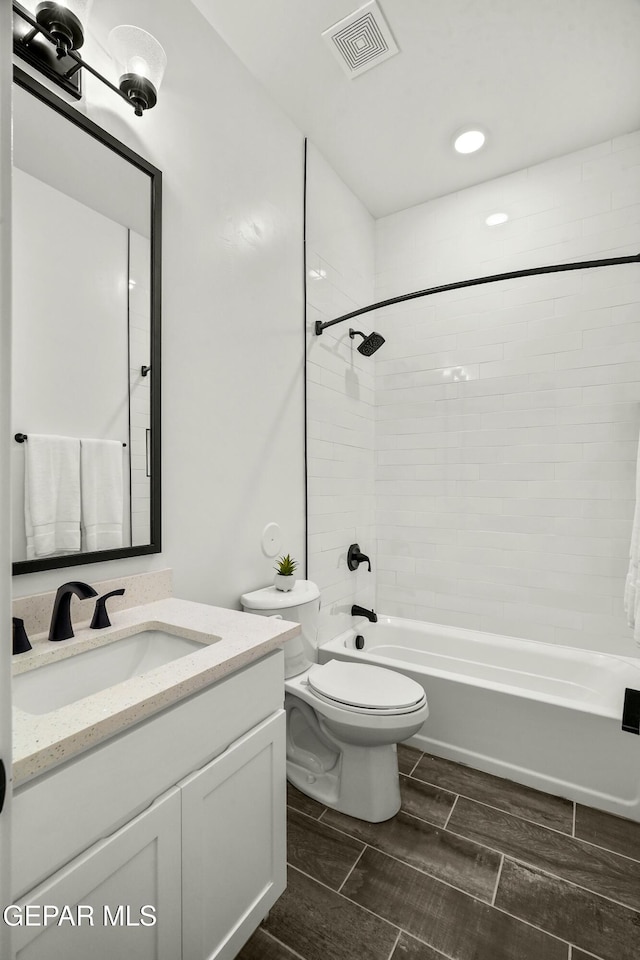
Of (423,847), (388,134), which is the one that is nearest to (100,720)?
(423,847)

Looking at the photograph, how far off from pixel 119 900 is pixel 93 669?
19.1 inches

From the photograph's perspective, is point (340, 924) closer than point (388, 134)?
Yes

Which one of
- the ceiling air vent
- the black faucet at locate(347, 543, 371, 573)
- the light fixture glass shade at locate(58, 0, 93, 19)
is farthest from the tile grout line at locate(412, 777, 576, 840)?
the ceiling air vent

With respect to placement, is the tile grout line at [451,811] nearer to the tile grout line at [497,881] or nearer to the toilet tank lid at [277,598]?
the tile grout line at [497,881]

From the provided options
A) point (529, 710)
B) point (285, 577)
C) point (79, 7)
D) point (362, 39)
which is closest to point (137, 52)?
point (79, 7)

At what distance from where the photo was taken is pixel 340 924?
132cm

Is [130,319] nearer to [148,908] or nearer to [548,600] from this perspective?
[148,908]

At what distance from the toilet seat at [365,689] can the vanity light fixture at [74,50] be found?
199cm

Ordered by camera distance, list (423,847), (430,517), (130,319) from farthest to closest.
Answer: (430,517) < (423,847) < (130,319)

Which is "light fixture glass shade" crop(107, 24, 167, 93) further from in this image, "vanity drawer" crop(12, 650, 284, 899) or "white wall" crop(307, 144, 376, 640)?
"vanity drawer" crop(12, 650, 284, 899)

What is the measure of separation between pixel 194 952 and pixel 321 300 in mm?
2509

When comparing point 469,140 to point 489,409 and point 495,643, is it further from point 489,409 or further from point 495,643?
point 495,643

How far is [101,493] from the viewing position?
1375mm

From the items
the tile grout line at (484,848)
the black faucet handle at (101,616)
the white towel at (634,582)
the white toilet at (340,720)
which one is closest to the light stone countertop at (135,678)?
the black faucet handle at (101,616)
